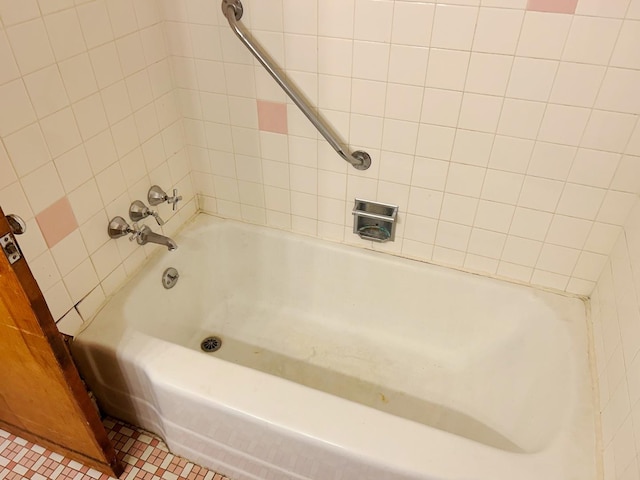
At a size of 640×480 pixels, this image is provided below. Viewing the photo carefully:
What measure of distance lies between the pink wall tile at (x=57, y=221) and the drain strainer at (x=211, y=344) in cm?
67

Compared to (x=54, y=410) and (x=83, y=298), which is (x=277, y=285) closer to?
(x=83, y=298)

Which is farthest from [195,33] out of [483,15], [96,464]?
[96,464]

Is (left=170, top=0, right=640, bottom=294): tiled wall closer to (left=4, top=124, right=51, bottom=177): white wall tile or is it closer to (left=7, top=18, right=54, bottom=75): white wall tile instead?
(left=7, top=18, right=54, bottom=75): white wall tile

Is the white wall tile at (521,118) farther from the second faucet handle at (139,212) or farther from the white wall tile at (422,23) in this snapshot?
the second faucet handle at (139,212)

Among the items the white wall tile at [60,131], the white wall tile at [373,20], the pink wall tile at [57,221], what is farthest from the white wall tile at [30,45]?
the white wall tile at [373,20]

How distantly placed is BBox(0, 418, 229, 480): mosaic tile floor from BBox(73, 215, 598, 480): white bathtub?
5 centimetres

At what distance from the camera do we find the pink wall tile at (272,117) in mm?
1494

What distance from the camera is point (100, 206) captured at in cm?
137

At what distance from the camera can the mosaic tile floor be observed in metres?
1.38

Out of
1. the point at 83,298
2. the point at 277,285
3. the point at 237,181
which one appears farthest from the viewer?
the point at 277,285

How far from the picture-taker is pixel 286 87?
1.38m

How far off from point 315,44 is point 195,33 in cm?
40

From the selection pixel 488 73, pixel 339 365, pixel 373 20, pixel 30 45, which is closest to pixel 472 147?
pixel 488 73

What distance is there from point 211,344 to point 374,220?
76cm
